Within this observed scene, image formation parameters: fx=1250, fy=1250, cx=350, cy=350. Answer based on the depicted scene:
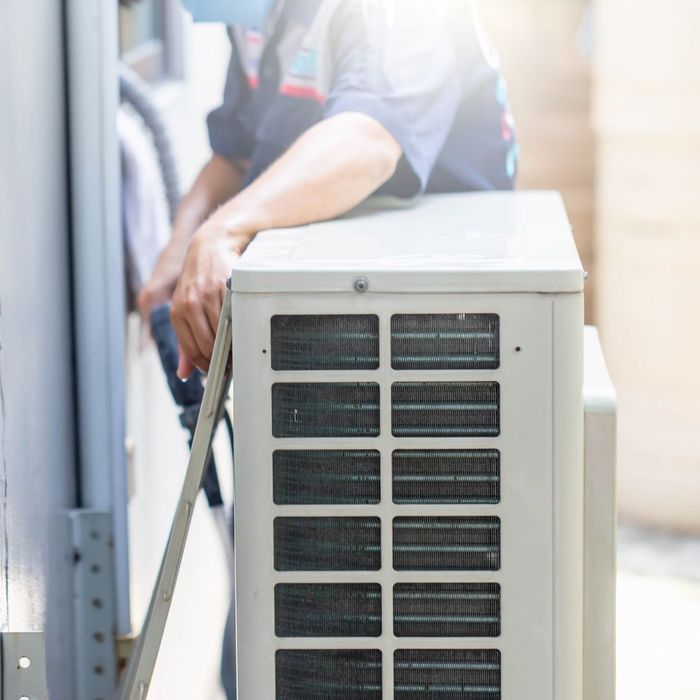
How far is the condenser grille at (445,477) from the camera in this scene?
111cm

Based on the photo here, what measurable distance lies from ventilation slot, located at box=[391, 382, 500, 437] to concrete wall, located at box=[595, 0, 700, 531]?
7.11 ft

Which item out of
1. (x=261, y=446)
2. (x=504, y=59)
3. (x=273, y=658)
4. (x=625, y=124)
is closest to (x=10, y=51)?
(x=261, y=446)

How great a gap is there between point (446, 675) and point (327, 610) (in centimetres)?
12

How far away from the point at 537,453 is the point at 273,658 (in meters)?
0.30

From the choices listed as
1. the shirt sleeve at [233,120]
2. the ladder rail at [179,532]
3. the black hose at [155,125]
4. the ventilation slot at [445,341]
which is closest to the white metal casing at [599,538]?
the ventilation slot at [445,341]

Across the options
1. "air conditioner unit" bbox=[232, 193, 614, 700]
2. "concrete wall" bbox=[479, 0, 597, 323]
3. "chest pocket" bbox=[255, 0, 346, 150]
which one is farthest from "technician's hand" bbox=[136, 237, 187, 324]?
"concrete wall" bbox=[479, 0, 597, 323]

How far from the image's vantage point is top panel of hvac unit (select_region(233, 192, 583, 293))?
1.07m

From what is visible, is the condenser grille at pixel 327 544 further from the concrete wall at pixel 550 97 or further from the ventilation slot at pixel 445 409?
the concrete wall at pixel 550 97

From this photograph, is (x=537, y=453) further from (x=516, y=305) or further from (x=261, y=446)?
(x=261, y=446)

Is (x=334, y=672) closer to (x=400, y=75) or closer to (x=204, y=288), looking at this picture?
(x=204, y=288)

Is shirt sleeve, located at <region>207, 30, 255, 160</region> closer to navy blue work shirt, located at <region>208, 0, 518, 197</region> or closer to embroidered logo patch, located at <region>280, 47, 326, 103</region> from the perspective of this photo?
navy blue work shirt, located at <region>208, 0, 518, 197</region>

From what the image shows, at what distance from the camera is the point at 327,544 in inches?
44.3

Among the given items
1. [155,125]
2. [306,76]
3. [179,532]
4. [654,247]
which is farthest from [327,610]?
[654,247]

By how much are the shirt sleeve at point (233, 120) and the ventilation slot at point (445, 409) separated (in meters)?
0.74
